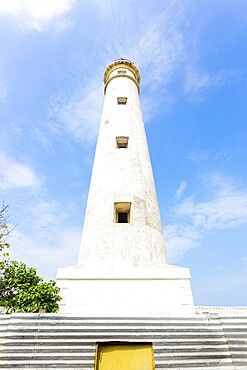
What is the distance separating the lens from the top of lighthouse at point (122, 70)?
14.4 metres

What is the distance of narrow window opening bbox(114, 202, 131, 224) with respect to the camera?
8.34 meters

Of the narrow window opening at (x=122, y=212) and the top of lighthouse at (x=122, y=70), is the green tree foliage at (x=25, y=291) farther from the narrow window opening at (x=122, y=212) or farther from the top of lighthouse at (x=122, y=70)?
the top of lighthouse at (x=122, y=70)

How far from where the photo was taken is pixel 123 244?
7.19 metres

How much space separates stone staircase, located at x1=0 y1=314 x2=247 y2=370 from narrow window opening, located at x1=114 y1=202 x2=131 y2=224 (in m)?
4.41

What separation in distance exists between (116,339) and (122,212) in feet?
16.8

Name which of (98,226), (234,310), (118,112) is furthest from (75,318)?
(234,310)

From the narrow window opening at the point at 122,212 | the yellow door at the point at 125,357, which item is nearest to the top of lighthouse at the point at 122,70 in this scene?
the narrow window opening at the point at 122,212

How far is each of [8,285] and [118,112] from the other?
8.74 metres

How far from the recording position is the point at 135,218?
782 cm

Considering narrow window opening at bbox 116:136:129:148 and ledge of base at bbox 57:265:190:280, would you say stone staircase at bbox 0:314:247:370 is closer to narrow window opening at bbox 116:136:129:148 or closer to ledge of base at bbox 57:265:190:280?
ledge of base at bbox 57:265:190:280

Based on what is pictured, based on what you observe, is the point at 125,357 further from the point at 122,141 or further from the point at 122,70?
the point at 122,70

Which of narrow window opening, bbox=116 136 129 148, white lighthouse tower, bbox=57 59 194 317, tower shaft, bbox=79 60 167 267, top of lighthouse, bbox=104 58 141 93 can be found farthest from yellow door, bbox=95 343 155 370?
top of lighthouse, bbox=104 58 141 93

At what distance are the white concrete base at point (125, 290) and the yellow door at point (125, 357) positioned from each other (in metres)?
1.93

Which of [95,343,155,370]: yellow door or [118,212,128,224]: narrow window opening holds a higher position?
[118,212,128,224]: narrow window opening
